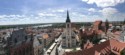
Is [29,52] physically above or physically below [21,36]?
below

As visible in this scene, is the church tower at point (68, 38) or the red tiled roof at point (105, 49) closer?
the red tiled roof at point (105, 49)

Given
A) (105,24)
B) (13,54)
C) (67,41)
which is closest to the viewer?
(13,54)

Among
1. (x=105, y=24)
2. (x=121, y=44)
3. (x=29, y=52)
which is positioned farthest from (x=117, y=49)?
(x=105, y=24)

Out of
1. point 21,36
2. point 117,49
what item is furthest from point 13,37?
point 117,49

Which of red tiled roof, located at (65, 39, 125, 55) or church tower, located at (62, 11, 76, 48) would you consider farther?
church tower, located at (62, 11, 76, 48)

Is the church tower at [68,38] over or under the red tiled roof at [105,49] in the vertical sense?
under

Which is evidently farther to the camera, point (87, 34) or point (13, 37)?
point (87, 34)

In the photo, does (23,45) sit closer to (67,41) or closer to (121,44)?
(121,44)

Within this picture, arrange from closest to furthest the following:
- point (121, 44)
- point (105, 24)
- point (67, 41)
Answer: point (121, 44) → point (67, 41) → point (105, 24)

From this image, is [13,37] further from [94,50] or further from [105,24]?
[105,24]

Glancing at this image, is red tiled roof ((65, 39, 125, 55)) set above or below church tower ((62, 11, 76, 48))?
above
